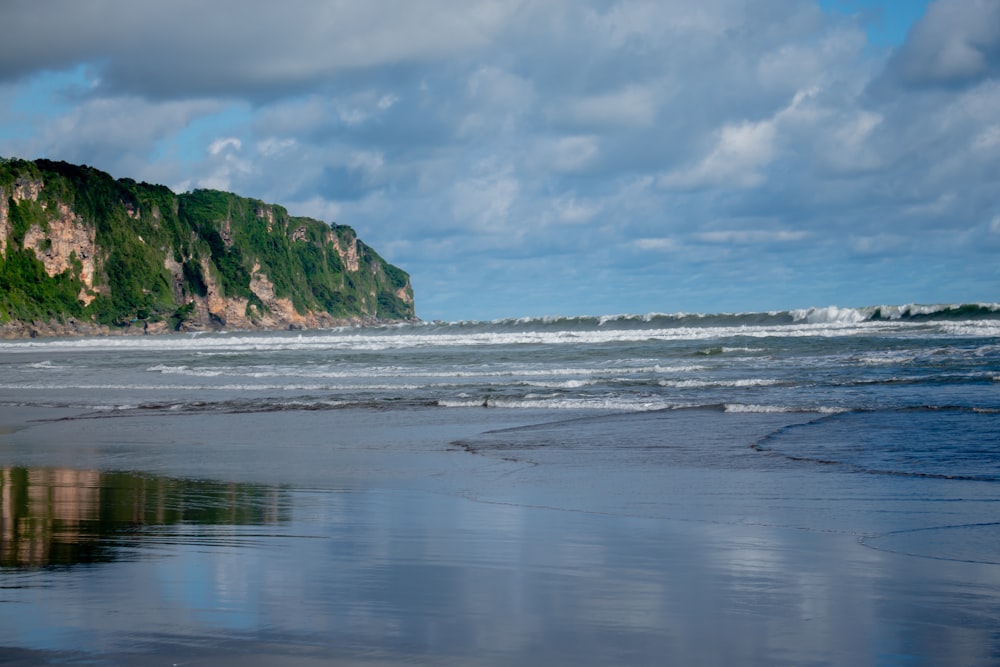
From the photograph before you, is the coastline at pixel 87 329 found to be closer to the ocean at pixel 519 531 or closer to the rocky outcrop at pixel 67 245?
the rocky outcrop at pixel 67 245

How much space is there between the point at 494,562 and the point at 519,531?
0.86 metres

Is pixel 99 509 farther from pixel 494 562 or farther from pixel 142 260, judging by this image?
pixel 142 260

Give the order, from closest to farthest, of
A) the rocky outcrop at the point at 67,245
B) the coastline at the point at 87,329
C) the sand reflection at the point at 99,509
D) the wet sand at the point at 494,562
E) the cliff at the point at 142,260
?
1. the wet sand at the point at 494,562
2. the sand reflection at the point at 99,509
3. the coastline at the point at 87,329
4. the cliff at the point at 142,260
5. the rocky outcrop at the point at 67,245

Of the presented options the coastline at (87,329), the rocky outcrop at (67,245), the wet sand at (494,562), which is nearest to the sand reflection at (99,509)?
the wet sand at (494,562)

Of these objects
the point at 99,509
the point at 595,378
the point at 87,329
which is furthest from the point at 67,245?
the point at 99,509

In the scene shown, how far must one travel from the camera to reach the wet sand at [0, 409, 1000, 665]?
10.8 ft

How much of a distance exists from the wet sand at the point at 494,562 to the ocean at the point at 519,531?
0.02m

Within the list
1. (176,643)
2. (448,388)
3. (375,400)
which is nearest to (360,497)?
(176,643)

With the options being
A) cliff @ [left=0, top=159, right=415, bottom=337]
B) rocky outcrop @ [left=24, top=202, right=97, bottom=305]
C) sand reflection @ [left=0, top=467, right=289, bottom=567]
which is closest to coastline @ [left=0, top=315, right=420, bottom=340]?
cliff @ [left=0, top=159, right=415, bottom=337]

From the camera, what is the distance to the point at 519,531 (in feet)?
18.1

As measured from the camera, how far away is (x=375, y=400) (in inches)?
629

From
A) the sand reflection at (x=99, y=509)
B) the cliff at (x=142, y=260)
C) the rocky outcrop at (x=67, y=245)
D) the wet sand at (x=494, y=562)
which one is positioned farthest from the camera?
the rocky outcrop at (x=67, y=245)

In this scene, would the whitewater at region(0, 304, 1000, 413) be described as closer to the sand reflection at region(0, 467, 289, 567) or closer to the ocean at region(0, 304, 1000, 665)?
the ocean at region(0, 304, 1000, 665)

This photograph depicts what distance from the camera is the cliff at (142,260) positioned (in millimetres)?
109688
